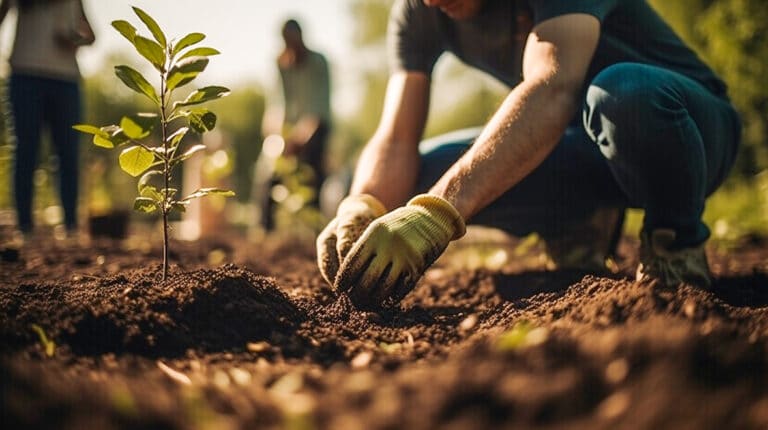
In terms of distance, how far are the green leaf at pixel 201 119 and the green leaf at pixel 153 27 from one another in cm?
17

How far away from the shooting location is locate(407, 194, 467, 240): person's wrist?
5.25 feet

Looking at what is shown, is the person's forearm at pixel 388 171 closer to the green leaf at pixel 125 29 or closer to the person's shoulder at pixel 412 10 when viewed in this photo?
the person's shoulder at pixel 412 10

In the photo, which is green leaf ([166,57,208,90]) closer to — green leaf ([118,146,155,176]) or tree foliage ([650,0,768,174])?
green leaf ([118,146,155,176])

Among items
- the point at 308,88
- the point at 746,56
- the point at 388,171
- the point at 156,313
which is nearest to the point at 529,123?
the point at 388,171

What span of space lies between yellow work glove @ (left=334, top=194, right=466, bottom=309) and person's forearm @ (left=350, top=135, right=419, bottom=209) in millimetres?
649

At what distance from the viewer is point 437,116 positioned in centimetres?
2044

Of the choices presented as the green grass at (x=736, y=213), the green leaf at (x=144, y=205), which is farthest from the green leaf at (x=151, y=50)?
the green grass at (x=736, y=213)

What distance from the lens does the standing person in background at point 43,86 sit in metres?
3.55

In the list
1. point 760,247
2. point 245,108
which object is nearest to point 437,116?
point 245,108

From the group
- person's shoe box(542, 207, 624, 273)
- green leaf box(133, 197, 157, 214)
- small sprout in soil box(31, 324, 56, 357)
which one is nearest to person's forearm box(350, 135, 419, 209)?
person's shoe box(542, 207, 624, 273)

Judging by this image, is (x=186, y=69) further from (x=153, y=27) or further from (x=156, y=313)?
(x=156, y=313)

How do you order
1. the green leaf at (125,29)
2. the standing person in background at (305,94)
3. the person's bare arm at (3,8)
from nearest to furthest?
1. the green leaf at (125,29)
2. the person's bare arm at (3,8)
3. the standing person in background at (305,94)

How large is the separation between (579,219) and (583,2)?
1.02m

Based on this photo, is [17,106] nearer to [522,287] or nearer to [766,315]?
[522,287]
